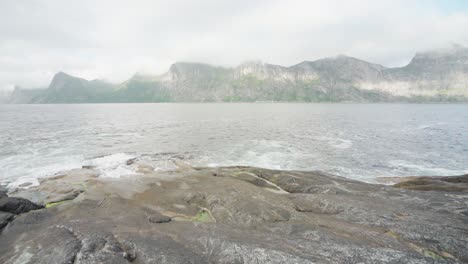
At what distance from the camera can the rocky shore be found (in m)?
10.6

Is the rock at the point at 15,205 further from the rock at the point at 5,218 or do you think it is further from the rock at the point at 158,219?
the rock at the point at 158,219

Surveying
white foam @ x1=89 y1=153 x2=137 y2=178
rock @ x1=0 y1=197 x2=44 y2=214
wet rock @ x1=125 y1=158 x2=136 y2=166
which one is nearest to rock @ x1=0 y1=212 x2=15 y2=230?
rock @ x1=0 y1=197 x2=44 y2=214

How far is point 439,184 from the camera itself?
23.4 metres

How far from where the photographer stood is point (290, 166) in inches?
1422

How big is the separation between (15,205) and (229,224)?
15319mm

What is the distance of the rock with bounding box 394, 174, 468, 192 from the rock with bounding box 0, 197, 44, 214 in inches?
1365

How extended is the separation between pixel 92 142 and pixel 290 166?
148 feet

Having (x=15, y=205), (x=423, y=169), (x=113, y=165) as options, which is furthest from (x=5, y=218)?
(x=423, y=169)

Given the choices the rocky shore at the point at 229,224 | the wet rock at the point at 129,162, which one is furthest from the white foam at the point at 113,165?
the rocky shore at the point at 229,224

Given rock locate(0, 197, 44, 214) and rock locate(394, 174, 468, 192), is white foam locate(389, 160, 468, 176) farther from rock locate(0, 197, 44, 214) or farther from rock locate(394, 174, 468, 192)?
rock locate(0, 197, 44, 214)

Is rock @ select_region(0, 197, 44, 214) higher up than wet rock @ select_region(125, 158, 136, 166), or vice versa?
rock @ select_region(0, 197, 44, 214)

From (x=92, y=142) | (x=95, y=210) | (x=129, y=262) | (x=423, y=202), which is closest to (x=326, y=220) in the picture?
(x=423, y=202)

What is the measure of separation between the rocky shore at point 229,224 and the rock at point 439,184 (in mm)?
160

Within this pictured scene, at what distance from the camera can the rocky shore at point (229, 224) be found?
34.9ft
